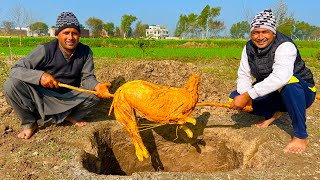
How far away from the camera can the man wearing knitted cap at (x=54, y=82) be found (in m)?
3.32

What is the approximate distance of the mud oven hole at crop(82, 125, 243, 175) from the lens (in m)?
3.90

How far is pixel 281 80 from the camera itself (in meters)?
3.03

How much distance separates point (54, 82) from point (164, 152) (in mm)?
1796

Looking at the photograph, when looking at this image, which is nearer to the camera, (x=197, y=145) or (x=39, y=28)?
(x=197, y=145)

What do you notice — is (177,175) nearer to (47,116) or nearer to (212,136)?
(212,136)

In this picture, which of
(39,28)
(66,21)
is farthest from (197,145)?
(39,28)

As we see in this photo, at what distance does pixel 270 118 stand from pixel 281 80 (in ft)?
3.31

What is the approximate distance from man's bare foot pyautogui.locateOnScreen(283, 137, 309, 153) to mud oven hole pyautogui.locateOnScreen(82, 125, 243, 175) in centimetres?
77

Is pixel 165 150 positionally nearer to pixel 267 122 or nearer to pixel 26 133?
pixel 267 122

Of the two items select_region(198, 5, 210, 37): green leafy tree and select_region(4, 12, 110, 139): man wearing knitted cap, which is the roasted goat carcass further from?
select_region(198, 5, 210, 37): green leafy tree

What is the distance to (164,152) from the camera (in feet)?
13.8

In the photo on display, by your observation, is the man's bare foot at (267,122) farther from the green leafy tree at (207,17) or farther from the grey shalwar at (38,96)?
the green leafy tree at (207,17)

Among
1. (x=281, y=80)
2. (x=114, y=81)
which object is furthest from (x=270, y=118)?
(x=114, y=81)

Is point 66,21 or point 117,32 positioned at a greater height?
point 117,32
